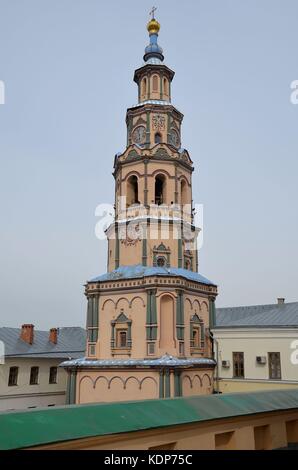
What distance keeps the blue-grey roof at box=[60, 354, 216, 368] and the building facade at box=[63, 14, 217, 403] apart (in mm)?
57

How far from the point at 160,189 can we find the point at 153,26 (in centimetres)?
1363

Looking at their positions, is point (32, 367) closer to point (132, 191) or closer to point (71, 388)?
point (71, 388)

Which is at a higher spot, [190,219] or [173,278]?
[190,219]

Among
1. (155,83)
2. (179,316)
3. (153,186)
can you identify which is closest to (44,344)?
(179,316)

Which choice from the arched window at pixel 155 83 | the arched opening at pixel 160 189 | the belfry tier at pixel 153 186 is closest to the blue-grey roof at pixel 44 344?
the belfry tier at pixel 153 186

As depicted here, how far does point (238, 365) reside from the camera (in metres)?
27.6

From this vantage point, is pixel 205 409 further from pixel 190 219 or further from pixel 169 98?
pixel 169 98

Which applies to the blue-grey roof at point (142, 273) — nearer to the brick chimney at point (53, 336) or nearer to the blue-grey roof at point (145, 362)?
the blue-grey roof at point (145, 362)

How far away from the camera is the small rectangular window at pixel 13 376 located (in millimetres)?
32156

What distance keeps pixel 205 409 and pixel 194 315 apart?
2032cm

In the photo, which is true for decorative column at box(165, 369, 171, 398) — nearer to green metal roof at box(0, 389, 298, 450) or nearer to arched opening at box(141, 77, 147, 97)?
green metal roof at box(0, 389, 298, 450)

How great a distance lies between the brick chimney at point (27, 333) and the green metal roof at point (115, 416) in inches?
1194

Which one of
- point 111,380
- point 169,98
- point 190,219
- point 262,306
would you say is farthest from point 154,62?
point 111,380

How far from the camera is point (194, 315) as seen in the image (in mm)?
27781
